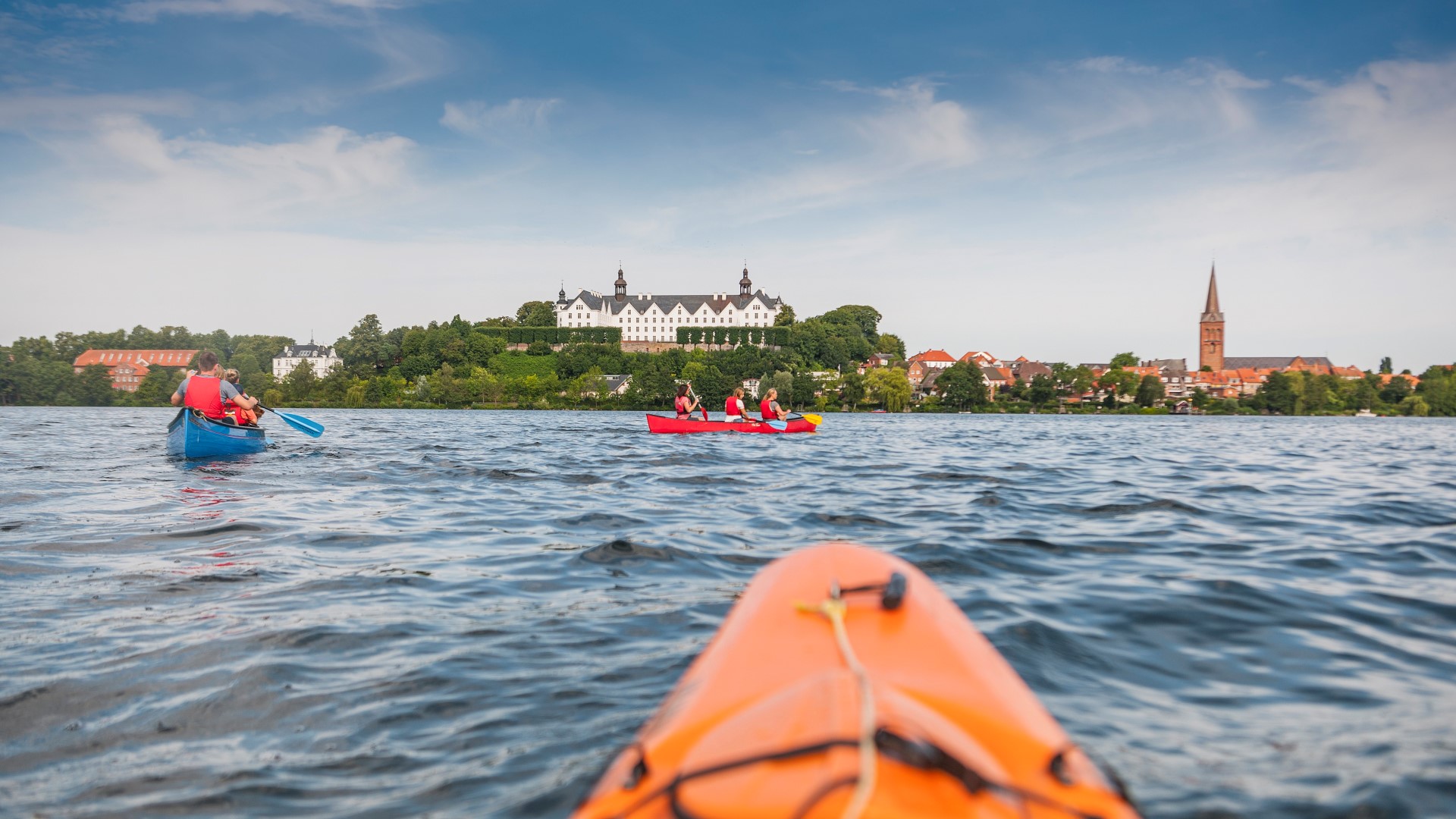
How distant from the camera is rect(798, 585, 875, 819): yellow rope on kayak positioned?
151cm

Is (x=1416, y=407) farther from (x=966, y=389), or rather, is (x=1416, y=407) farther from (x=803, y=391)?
(x=803, y=391)

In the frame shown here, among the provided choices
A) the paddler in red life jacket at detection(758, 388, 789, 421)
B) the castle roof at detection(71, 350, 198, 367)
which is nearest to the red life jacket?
the paddler in red life jacket at detection(758, 388, 789, 421)

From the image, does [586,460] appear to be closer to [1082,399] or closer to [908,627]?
[908,627]

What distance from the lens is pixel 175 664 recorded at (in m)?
4.07

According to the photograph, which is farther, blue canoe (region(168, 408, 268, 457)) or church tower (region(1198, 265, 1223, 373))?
church tower (region(1198, 265, 1223, 373))

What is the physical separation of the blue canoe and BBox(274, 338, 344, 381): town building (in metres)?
116

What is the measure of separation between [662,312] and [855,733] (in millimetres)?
128527

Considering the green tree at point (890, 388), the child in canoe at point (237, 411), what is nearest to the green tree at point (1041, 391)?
the green tree at point (890, 388)

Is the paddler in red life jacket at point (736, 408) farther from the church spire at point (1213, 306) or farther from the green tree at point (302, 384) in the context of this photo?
the church spire at point (1213, 306)

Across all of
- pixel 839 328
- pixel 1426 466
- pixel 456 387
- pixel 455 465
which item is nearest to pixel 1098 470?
pixel 1426 466

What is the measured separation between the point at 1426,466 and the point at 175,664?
21.2 meters

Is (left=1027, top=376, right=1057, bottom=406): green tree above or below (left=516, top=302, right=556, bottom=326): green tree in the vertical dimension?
below

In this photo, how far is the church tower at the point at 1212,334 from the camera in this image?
137 m

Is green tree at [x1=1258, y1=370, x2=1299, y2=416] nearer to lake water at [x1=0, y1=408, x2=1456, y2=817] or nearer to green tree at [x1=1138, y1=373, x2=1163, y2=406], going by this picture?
green tree at [x1=1138, y1=373, x2=1163, y2=406]
